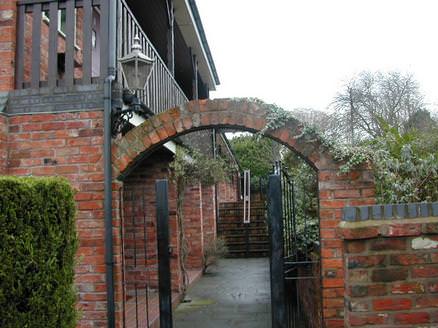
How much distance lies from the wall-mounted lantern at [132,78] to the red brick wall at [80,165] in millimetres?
179

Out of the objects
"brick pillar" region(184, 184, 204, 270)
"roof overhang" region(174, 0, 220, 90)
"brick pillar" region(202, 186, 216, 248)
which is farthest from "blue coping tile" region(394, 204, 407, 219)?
"brick pillar" region(202, 186, 216, 248)

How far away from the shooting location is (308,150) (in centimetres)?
445

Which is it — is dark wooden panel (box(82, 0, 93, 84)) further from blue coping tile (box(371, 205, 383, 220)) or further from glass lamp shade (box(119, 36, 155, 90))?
blue coping tile (box(371, 205, 383, 220))

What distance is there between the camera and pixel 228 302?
7.49 meters

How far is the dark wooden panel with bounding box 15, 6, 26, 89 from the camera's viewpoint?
186 inches

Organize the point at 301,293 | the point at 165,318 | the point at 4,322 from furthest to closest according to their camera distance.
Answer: the point at 301,293
the point at 165,318
the point at 4,322

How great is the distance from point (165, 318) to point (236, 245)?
34.5ft

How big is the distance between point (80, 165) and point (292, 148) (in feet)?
6.81

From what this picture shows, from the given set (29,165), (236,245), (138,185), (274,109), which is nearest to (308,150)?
(274,109)

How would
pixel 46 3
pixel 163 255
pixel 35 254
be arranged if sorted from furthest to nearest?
1. pixel 46 3
2. pixel 163 255
3. pixel 35 254

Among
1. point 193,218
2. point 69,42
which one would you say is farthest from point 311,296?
point 193,218

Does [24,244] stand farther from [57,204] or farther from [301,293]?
[301,293]

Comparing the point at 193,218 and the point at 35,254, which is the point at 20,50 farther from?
the point at 193,218

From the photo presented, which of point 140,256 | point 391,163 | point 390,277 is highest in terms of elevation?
point 391,163
